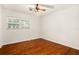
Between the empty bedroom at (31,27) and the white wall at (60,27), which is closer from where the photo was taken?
the empty bedroom at (31,27)

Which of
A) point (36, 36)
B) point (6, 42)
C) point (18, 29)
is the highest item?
point (18, 29)

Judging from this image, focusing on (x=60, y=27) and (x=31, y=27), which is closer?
(x=31, y=27)

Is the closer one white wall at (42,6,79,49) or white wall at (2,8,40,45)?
white wall at (2,8,40,45)

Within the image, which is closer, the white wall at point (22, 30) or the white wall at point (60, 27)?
the white wall at point (22, 30)

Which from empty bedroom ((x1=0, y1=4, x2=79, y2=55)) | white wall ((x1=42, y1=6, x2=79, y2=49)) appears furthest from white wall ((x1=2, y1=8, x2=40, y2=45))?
white wall ((x1=42, y1=6, x2=79, y2=49))

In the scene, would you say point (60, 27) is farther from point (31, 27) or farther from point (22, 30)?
point (22, 30)

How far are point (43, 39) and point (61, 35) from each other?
0.38 metres

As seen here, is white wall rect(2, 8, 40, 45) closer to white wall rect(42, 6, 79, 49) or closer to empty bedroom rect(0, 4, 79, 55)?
empty bedroom rect(0, 4, 79, 55)

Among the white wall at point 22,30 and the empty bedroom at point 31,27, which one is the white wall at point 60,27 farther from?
the white wall at point 22,30

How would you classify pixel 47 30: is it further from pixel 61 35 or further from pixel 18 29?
pixel 18 29

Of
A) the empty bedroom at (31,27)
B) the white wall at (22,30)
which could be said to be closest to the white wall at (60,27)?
the empty bedroom at (31,27)

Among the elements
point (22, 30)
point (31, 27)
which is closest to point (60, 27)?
point (31, 27)
